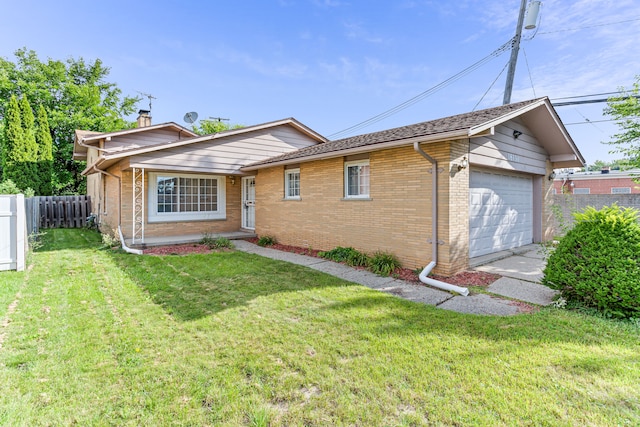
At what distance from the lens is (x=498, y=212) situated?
845 centimetres

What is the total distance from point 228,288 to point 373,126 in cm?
2046

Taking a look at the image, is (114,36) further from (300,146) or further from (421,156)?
(421,156)

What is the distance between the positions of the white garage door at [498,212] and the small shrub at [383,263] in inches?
77.5

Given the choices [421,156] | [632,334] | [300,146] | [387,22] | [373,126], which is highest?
[387,22]

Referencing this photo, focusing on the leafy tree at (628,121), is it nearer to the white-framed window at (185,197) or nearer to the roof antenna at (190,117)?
the white-framed window at (185,197)

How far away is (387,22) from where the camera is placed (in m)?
13.4

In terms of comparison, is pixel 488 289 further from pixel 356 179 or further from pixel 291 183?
pixel 291 183

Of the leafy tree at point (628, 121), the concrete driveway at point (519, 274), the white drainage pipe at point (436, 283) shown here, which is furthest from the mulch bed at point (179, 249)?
the leafy tree at point (628, 121)

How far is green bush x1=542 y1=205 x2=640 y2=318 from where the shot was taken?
4.14 metres

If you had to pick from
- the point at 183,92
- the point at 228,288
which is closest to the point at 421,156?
the point at 228,288

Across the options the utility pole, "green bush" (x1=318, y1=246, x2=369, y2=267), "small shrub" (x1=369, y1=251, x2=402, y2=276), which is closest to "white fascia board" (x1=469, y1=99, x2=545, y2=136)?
"small shrub" (x1=369, y1=251, x2=402, y2=276)

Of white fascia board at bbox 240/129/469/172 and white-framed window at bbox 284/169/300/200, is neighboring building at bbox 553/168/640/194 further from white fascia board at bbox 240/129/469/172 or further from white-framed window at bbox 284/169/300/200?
white fascia board at bbox 240/129/469/172

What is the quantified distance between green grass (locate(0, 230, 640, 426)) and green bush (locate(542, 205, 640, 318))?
0.39 meters

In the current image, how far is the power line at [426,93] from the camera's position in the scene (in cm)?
1262
